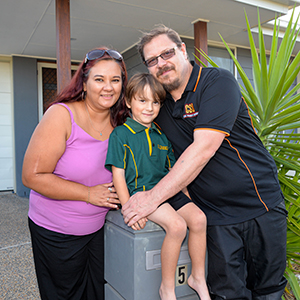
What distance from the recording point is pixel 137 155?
1.78 m

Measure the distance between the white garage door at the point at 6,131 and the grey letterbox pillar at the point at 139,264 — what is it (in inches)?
250

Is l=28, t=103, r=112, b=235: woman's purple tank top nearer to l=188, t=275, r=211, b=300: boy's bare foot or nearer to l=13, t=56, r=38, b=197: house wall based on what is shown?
l=188, t=275, r=211, b=300: boy's bare foot

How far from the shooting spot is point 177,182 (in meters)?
1.57

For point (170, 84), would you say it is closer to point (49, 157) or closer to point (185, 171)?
point (185, 171)

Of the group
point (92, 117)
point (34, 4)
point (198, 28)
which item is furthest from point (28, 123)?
point (92, 117)

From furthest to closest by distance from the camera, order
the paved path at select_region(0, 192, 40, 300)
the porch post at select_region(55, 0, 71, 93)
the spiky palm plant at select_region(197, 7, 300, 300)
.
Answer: the porch post at select_region(55, 0, 71, 93) → the paved path at select_region(0, 192, 40, 300) → the spiky palm plant at select_region(197, 7, 300, 300)

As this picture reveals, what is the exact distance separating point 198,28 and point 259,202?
174 inches

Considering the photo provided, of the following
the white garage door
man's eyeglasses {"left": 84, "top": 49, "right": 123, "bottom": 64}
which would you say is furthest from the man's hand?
the white garage door

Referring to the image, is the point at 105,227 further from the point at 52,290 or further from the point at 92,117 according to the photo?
the point at 92,117

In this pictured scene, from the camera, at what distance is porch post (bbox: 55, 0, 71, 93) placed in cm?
430

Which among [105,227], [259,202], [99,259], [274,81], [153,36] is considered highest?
[153,36]

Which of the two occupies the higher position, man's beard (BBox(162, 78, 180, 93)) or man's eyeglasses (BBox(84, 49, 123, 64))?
man's eyeglasses (BBox(84, 49, 123, 64))

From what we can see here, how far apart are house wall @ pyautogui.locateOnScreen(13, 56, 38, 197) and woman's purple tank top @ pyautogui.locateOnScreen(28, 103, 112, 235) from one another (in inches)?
221

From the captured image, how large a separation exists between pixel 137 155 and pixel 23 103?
6.06 meters
